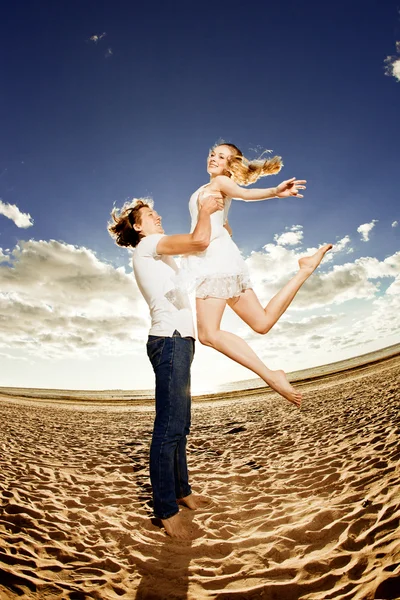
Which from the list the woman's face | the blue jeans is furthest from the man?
the woman's face

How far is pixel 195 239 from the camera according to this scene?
2406 mm

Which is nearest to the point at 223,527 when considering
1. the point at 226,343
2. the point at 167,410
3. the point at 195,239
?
the point at 167,410

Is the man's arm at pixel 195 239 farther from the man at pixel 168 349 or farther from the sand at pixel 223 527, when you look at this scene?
the sand at pixel 223 527

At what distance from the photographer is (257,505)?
3.22m

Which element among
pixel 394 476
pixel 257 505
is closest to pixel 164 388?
pixel 257 505

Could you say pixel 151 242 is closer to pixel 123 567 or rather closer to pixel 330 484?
pixel 123 567

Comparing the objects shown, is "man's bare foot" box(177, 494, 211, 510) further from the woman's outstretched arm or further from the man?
the woman's outstretched arm

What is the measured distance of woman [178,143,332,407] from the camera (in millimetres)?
2670

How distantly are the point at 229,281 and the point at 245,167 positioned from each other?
1.24 metres

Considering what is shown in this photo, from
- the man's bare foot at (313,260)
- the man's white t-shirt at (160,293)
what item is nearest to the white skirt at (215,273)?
the man's white t-shirt at (160,293)

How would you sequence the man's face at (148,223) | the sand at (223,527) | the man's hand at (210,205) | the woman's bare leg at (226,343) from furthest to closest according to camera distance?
the man's face at (148,223), the woman's bare leg at (226,343), the man's hand at (210,205), the sand at (223,527)

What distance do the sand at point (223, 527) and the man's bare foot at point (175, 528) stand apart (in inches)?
2.2

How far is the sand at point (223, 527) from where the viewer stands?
2.02 metres

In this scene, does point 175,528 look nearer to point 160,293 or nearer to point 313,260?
point 160,293
